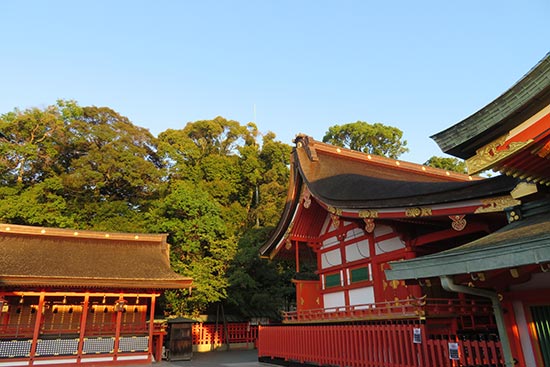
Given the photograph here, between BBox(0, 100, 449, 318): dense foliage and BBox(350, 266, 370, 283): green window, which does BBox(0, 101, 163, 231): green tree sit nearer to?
BBox(0, 100, 449, 318): dense foliage

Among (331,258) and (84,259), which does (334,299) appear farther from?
(84,259)

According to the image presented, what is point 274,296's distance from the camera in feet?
85.0

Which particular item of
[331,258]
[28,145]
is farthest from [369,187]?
[28,145]

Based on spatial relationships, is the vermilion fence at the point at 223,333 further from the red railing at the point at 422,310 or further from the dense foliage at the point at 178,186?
the red railing at the point at 422,310

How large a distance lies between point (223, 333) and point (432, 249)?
58.0 feet

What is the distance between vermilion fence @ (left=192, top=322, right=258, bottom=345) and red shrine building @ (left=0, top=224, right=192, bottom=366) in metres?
4.14

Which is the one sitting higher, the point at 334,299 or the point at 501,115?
the point at 501,115

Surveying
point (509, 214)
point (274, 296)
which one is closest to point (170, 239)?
point (274, 296)

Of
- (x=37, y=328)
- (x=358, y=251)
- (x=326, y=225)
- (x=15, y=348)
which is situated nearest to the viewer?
(x=358, y=251)

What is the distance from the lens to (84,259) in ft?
63.0

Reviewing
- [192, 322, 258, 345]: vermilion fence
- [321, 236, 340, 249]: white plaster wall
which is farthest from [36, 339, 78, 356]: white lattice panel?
[321, 236, 340, 249]: white plaster wall

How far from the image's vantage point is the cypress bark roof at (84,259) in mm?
16406

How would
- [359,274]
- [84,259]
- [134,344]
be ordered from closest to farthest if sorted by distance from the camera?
[359,274], [134,344], [84,259]

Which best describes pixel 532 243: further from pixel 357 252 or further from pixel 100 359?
pixel 100 359
